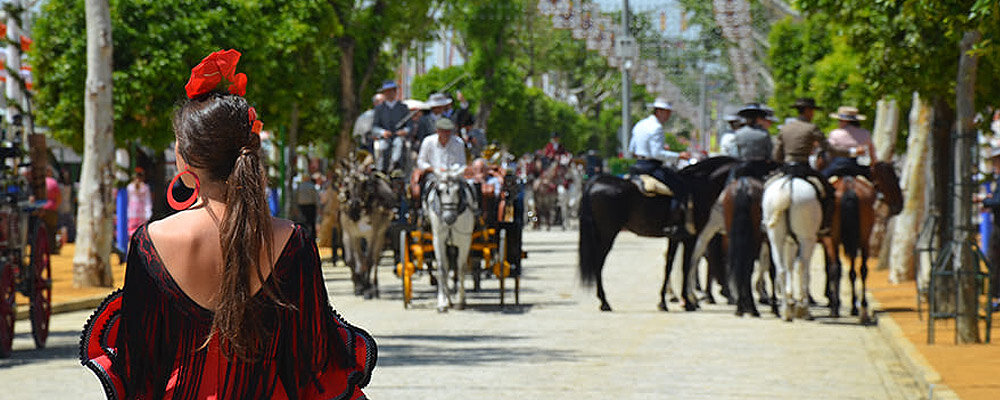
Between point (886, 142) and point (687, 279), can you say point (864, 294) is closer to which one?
point (687, 279)

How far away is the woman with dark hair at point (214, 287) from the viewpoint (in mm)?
4305

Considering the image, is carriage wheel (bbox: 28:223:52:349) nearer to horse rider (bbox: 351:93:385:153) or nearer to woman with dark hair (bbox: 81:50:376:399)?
horse rider (bbox: 351:93:385:153)

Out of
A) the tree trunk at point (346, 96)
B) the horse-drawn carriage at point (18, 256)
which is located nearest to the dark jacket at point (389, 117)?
the horse-drawn carriage at point (18, 256)

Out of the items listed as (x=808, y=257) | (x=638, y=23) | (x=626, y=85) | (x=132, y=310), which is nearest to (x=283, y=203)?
(x=626, y=85)

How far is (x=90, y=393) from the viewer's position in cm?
1125

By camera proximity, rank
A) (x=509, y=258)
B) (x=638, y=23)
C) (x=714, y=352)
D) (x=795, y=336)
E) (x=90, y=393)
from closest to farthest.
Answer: (x=90, y=393)
(x=714, y=352)
(x=795, y=336)
(x=509, y=258)
(x=638, y=23)

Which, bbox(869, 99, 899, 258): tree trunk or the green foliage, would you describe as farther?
bbox(869, 99, 899, 258): tree trunk

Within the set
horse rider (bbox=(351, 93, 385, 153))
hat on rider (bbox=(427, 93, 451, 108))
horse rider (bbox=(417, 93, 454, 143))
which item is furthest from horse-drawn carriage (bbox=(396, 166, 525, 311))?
horse rider (bbox=(351, 93, 385, 153))

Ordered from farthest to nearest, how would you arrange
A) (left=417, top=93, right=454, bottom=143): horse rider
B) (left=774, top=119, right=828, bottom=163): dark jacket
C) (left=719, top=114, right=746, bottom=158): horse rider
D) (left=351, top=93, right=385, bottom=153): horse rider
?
(left=719, top=114, right=746, bottom=158): horse rider < (left=351, top=93, right=385, bottom=153): horse rider < (left=417, top=93, right=454, bottom=143): horse rider < (left=774, top=119, right=828, bottom=163): dark jacket

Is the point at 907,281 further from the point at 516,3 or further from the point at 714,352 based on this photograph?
the point at 516,3

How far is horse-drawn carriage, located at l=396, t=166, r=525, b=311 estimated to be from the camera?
18.2 metres

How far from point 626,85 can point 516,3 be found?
2187cm

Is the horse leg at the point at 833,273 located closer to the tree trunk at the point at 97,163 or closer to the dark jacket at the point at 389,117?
the dark jacket at the point at 389,117

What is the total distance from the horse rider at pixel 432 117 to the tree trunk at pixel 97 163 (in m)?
3.97
